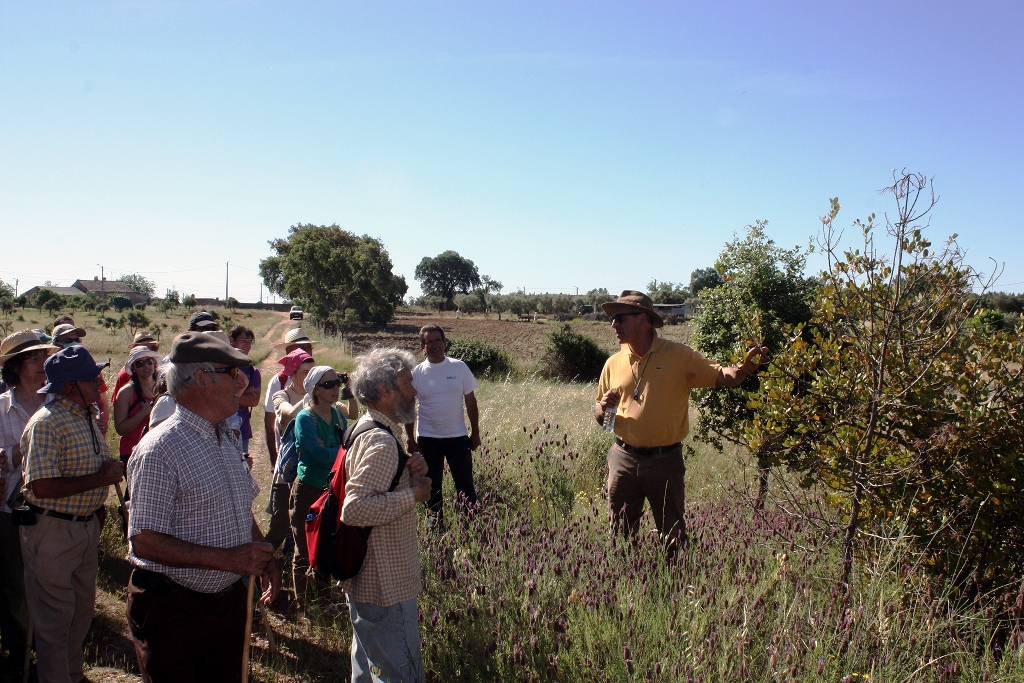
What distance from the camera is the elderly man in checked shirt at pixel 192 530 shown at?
90.2 inches

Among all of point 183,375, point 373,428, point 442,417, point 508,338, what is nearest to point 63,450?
point 183,375

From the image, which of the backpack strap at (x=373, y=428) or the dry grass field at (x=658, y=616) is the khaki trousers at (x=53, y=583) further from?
the backpack strap at (x=373, y=428)

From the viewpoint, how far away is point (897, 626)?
8.50 feet

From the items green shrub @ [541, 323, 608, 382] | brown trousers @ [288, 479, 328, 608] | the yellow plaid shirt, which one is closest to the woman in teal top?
brown trousers @ [288, 479, 328, 608]

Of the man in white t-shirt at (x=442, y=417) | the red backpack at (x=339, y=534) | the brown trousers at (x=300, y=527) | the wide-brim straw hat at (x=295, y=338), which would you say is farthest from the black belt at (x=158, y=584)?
the wide-brim straw hat at (x=295, y=338)

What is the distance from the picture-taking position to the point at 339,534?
8.73ft

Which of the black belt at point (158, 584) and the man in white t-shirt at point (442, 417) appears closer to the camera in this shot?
the black belt at point (158, 584)

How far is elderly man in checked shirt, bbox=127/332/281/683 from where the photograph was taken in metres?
2.29

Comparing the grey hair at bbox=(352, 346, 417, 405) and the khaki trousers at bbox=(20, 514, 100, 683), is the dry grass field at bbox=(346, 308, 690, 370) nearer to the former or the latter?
the khaki trousers at bbox=(20, 514, 100, 683)

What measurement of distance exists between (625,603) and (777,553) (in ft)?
3.36

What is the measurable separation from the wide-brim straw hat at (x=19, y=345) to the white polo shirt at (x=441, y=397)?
2.53m

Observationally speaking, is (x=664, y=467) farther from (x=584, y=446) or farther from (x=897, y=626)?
(x=584, y=446)

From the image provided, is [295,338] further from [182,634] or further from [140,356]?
[182,634]

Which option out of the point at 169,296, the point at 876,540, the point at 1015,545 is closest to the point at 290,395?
the point at 876,540
